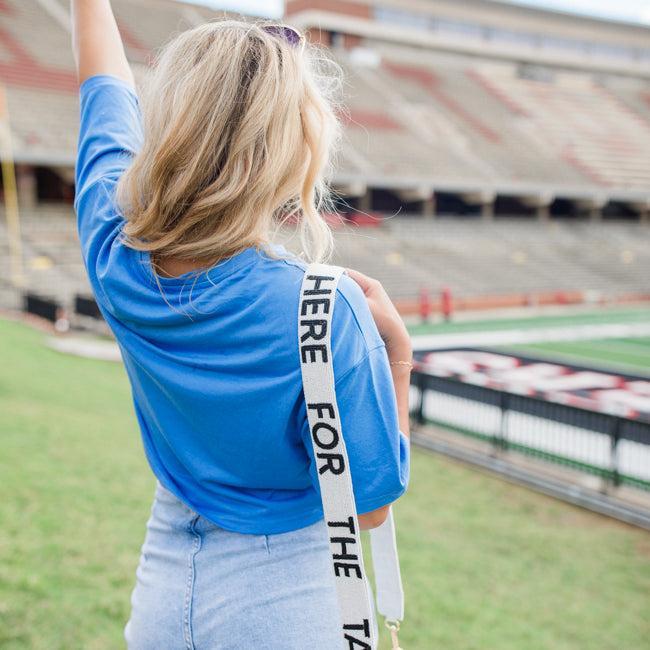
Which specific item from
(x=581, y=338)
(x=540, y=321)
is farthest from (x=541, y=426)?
(x=540, y=321)

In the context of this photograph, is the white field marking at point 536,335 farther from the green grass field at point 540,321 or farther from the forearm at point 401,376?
the forearm at point 401,376

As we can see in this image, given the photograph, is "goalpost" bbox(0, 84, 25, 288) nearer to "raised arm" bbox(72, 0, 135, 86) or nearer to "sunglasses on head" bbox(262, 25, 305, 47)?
"raised arm" bbox(72, 0, 135, 86)

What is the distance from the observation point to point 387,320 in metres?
1.01

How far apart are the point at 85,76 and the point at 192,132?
531 mm

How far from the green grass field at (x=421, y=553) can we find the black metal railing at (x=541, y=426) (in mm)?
601

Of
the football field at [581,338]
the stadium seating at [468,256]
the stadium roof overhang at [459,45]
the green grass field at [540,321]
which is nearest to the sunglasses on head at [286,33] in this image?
the football field at [581,338]

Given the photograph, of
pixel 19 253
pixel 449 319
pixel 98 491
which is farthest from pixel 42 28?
pixel 98 491

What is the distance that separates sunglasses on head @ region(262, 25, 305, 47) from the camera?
1010 millimetres

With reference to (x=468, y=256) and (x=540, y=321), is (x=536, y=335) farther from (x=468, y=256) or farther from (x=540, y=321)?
(x=468, y=256)

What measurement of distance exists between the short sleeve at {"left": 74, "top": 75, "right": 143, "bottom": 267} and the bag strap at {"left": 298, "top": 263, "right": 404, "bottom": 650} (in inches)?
15.4

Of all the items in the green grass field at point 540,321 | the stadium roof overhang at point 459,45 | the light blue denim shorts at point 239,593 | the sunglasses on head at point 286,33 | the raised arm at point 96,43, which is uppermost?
the stadium roof overhang at point 459,45

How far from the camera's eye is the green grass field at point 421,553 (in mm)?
3123

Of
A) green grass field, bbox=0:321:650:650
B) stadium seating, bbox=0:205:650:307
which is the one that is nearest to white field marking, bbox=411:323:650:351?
stadium seating, bbox=0:205:650:307

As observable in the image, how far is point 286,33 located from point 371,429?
60 centimetres
